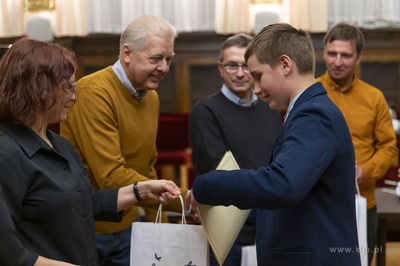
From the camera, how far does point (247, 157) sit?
2.70m

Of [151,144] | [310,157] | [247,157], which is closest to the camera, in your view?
[310,157]

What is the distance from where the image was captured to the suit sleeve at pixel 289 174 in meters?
1.44

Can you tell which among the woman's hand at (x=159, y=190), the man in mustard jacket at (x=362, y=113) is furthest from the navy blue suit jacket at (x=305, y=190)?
the man in mustard jacket at (x=362, y=113)

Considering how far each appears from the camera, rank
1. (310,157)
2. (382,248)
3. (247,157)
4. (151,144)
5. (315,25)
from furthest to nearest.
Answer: (315,25), (382,248), (247,157), (151,144), (310,157)

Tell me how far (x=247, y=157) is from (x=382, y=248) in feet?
3.89

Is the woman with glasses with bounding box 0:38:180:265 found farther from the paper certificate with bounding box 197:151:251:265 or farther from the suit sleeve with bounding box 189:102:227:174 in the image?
the suit sleeve with bounding box 189:102:227:174

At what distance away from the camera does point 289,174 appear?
143 centimetres

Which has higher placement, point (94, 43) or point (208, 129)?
point (94, 43)

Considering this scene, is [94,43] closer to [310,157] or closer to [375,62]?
[375,62]

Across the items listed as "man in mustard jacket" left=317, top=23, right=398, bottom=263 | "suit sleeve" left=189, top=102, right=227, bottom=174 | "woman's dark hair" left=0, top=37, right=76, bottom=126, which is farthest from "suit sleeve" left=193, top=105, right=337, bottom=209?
"man in mustard jacket" left=317, top=23, right=398, bottom=263

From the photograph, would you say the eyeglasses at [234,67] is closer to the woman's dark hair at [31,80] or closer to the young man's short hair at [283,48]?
the young man's short hair at [283,48]

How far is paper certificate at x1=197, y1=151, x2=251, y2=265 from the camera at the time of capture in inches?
70.1

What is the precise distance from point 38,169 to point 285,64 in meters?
0.85

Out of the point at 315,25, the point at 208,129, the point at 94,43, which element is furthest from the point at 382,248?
the point at 94,43
